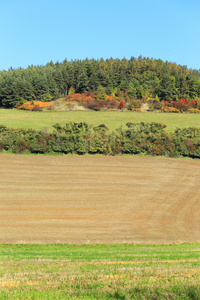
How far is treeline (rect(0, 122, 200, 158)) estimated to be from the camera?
43.6 m

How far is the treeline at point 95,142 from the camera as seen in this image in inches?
1716

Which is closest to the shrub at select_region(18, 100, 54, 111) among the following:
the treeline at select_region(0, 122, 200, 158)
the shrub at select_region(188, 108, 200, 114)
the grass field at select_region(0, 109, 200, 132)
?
the grass field at select_region(0, 109, 200, 132)

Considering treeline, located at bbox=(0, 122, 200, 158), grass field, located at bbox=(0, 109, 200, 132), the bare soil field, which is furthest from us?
grass field, located at bbox=(0, 109, 200, 132)

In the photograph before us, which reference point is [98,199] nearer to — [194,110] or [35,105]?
[35,105]

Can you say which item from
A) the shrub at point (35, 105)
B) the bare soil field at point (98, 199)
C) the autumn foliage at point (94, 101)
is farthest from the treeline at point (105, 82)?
the bare soil field at point (98, 199)

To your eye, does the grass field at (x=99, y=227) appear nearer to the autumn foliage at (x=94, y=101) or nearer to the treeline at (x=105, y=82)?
the autumn foliage at (x=94, y=101)

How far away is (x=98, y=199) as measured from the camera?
104 ft

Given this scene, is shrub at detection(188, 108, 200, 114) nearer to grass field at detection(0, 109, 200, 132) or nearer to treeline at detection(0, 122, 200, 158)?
grass field at detection(0, 109, 200, 132)

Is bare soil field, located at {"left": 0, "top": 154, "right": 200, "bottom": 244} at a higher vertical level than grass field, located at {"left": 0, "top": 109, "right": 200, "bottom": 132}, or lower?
lower

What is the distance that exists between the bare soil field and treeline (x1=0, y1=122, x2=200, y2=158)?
1.92m

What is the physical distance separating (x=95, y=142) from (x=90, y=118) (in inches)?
1421

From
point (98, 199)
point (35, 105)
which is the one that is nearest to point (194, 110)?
point (35, 105)

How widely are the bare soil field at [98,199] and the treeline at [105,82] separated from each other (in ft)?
222

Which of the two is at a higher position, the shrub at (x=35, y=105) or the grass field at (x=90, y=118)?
the shrub at (x=35, y=105)
